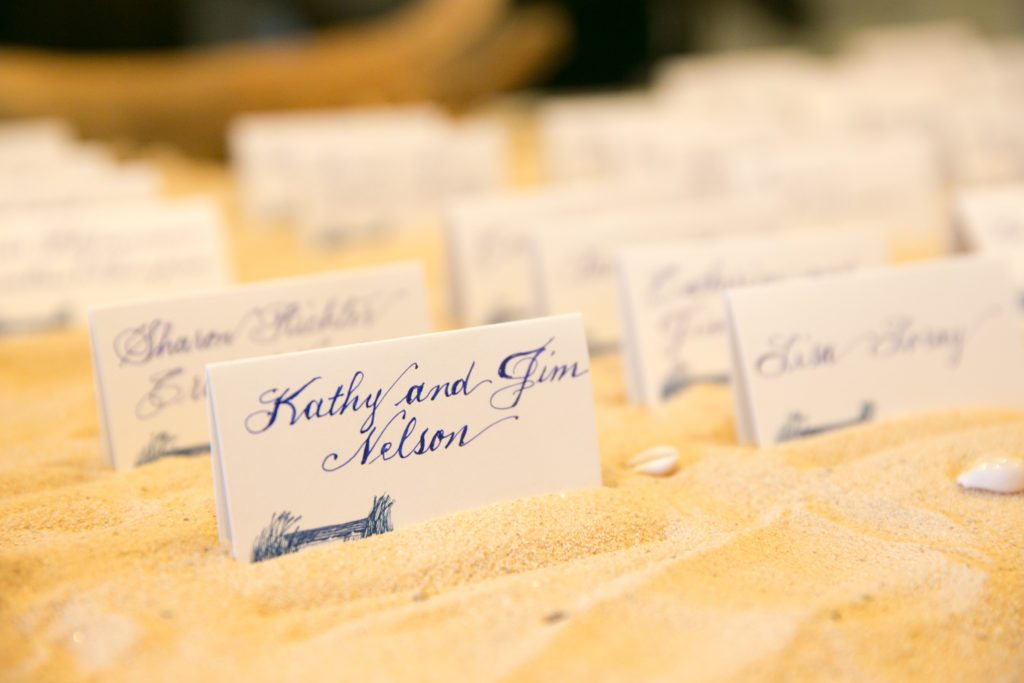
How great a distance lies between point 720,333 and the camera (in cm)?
136

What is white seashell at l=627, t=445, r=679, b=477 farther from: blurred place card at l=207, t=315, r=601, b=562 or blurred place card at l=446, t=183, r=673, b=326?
blurred place card at l=446, t=183, r=673, b=326

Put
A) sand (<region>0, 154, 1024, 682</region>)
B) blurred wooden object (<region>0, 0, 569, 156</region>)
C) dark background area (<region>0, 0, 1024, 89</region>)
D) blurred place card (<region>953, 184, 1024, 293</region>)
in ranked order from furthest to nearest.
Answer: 1. dark background area (<region>0, 0, 1024, 89</region>)
2. blurred wooden object (<region>0, 0, 569, 156</region>)
3. blurred place card (<region>953, 184, 1024, 293</region>)
4. sand (<region>0, 154, 1024, 682</region>)

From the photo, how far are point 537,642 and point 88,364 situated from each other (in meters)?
1.15

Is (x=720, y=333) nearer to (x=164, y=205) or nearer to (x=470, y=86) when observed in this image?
(x=164, y=205)

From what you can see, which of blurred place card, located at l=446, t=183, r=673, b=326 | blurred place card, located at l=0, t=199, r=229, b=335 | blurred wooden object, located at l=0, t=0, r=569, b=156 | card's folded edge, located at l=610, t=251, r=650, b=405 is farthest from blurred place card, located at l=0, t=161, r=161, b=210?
blurred wooden object, located at l=0, t=0, r=569, b=156

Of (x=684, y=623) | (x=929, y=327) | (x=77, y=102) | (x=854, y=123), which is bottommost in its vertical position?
(x=684, y=623)

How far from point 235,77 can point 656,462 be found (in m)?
4.10

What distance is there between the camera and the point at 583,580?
2.70 feet

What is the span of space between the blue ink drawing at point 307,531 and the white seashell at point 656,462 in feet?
1.04

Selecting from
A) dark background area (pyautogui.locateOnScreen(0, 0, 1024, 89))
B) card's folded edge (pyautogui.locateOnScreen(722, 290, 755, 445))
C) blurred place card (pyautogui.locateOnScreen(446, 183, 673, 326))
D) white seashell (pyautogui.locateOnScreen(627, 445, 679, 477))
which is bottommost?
white seashell (pyautogui.locateOnScreen(627, 445, 679, 477))

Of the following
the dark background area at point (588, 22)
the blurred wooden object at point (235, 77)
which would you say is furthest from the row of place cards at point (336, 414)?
the dark background area at point (588, 22)

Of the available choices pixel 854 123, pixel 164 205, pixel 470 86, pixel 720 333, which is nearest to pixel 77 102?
pixel 470 86

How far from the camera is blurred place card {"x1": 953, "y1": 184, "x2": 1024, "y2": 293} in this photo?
1.62m

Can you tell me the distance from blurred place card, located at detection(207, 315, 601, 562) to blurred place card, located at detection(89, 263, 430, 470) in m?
0.19
